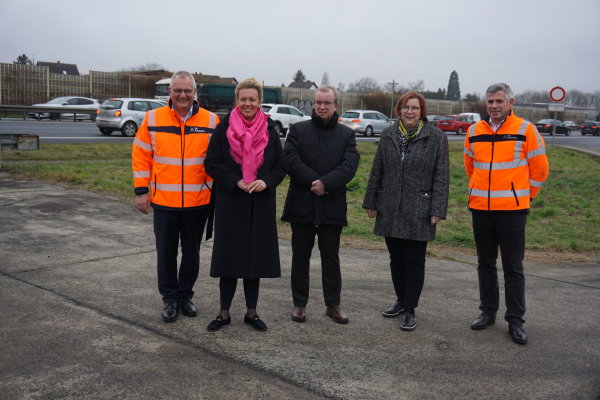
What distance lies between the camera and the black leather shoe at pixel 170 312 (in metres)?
4.46

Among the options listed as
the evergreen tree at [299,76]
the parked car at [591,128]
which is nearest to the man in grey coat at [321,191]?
the parked car at [591,128]

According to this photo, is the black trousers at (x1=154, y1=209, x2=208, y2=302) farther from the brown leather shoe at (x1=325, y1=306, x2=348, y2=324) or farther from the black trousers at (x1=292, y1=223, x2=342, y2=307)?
the brown leather shoe at (x1=325, y1=306, x2=348, y2=324)

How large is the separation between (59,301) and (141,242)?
7.59ft

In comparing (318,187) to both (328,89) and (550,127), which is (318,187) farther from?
(550,127)

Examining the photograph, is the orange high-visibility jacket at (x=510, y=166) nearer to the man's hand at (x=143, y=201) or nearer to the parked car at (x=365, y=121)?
the man's hand at (x=143, y=201)

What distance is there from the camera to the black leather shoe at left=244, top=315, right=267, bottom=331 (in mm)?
4414

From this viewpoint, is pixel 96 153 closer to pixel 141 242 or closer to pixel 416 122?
pixel 141 242

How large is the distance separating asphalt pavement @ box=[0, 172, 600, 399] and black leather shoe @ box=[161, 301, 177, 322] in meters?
0.06

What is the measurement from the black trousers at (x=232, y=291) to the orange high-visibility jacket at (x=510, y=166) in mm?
1852

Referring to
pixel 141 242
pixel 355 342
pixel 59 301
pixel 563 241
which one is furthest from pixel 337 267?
pixel 563 241

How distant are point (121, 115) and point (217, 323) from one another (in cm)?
1930

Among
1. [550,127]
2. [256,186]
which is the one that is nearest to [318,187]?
[256,186]

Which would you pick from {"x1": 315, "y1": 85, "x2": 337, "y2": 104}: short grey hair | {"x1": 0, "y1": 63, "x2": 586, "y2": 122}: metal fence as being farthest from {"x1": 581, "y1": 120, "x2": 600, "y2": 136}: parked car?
{"x1": 315, "y1": 85, "x2": 337, "y2": 104}: short grey hair

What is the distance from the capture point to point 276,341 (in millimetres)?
4199
